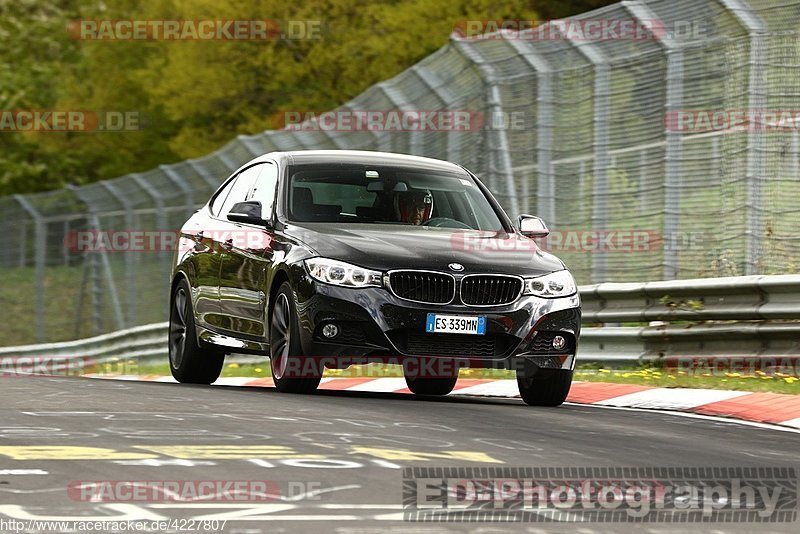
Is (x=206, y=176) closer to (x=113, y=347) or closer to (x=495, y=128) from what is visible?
(x=113, y=347)

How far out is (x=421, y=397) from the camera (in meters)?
12.9

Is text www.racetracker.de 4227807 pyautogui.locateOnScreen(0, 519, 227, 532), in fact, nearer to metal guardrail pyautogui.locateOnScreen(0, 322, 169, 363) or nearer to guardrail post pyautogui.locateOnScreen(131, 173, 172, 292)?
metal guardrail pyautogui.locateOnScreen(0, 322, 169, 363)

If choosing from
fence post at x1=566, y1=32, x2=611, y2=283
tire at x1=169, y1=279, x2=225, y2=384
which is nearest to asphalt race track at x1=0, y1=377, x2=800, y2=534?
tire at x1=169, y1=279, x2=225, y2=384

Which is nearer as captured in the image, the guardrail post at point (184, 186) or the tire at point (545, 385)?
the tire at point (545, 385)

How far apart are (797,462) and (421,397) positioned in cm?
444

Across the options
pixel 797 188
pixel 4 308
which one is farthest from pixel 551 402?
pixel 4 308

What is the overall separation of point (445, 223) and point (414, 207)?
0.25m

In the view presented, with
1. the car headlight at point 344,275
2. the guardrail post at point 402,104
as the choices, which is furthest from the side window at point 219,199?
the guardrail post at point 402,104

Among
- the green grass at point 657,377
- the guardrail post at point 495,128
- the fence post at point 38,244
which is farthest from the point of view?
the fence post at point 38,244

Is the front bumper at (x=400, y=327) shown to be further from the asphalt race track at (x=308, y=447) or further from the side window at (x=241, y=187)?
the side window at (x=241, y=187)

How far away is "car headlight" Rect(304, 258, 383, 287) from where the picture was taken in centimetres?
1153

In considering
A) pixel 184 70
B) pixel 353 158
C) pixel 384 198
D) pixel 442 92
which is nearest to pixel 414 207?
pixel 384 198

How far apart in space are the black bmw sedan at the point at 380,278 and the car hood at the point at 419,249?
1 cm

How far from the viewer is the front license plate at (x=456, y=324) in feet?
38.0
